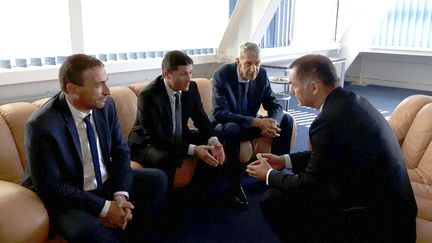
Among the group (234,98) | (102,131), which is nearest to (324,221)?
(102,131)

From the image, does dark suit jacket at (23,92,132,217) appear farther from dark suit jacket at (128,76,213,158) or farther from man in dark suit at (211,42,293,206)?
man in dark suit at (211,42,293,206)

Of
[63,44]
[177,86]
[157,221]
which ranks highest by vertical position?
[63,44]

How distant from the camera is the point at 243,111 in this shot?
3.11 m

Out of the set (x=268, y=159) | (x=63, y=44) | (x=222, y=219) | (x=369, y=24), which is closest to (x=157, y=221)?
(x=222, y=219)

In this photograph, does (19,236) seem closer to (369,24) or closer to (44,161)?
(44,161)

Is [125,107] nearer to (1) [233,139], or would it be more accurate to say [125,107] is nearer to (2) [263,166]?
(1) [233,139]

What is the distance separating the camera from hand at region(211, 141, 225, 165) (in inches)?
101

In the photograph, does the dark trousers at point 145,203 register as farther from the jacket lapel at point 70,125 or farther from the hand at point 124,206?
the jacket lapel at point 70,125

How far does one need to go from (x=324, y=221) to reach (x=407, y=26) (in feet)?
19.2

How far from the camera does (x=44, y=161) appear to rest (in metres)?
1.72

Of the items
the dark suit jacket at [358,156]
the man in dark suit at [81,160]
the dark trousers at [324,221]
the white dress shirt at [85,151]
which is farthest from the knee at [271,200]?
the white dress shirt at [85,151]

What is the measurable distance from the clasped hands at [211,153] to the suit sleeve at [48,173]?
88 centimetres

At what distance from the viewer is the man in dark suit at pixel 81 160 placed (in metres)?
1.71

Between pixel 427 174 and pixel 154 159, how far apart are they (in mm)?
1612
